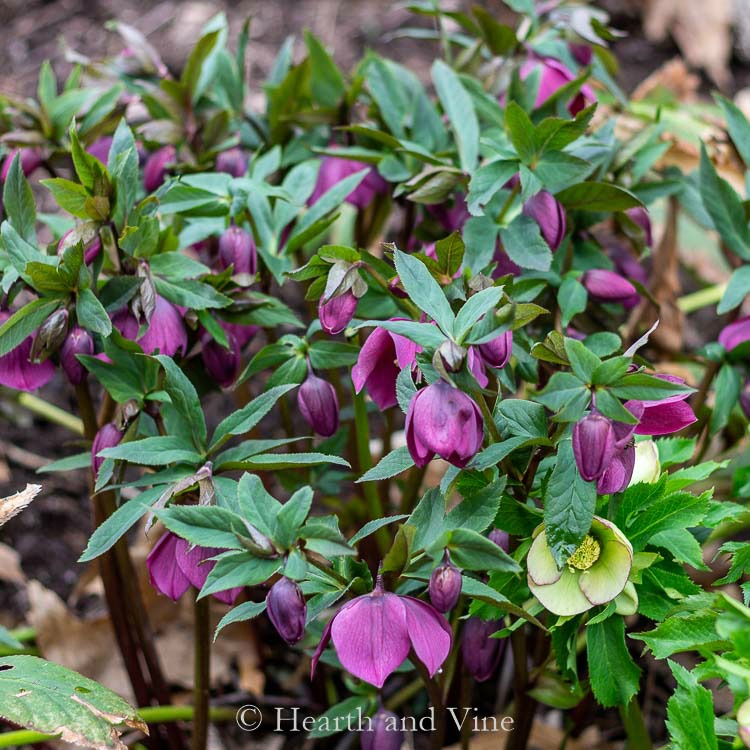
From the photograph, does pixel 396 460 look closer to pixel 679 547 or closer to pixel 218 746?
pixel 679 547

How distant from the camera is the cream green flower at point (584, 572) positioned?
684 mm

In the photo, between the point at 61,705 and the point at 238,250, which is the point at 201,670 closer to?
the point at 61,705

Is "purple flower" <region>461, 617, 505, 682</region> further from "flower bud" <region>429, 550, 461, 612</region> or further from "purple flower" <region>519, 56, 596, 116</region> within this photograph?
"purple flower" <region>519, 56, 596, 116</region>

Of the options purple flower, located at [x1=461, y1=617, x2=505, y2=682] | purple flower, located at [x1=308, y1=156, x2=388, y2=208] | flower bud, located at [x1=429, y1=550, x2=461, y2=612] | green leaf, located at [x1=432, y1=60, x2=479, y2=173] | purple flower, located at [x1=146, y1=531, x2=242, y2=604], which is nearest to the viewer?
flower bud, located at [x1=429, y1=550, x2=461, y2=612]

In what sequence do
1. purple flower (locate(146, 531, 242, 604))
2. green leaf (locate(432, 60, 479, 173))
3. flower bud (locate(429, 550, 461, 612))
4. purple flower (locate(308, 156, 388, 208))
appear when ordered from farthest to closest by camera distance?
purple flower (locate(308, 156, 388, 208))
green leaf (locate(432, 60, 479, 173))
purple flower (locate(146, 531, 242, 604))
flower bud (locate(429, 550, 461, 612))

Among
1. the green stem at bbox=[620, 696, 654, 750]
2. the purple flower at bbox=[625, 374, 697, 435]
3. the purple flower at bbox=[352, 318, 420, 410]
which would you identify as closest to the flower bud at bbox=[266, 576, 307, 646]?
the purple flower at bbox=[352, 318, 420, 410]

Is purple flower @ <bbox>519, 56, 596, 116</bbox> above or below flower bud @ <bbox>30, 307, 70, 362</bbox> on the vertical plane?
below

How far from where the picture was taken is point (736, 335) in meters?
0.98

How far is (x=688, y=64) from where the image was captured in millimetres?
2172

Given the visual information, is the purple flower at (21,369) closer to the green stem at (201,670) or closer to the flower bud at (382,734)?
the green stem at (201,670)

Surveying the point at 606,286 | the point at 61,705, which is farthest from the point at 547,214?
the point at 61,705

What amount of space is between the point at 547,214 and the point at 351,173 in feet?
0.89

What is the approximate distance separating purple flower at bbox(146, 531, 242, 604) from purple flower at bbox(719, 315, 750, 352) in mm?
585

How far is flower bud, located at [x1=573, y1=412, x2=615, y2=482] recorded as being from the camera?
0.60 m
